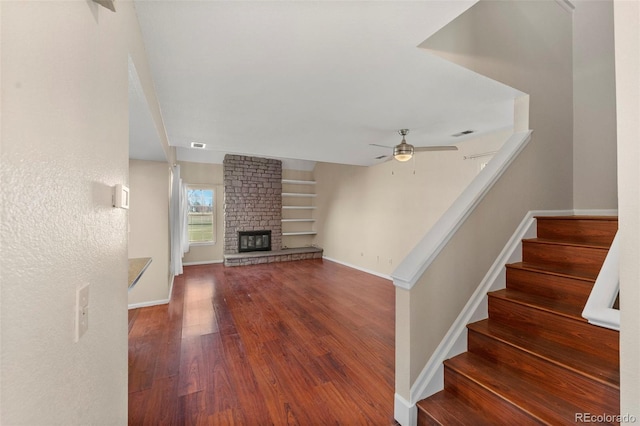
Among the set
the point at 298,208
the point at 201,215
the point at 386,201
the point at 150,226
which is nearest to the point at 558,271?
the point at 386,201

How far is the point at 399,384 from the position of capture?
174 centimetres

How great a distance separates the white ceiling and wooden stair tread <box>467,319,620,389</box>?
1.95 metres

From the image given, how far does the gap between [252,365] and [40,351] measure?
7.08 feet

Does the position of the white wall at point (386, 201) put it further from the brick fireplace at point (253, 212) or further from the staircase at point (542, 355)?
the staircase at point (542, 355)

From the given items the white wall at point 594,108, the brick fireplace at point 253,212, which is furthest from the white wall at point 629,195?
the brick fireplace at point 253,212

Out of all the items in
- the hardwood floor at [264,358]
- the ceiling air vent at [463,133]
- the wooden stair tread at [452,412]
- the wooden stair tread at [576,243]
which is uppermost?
the ceiling air vent at [463,133]

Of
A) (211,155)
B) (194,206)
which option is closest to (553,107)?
(211,155)

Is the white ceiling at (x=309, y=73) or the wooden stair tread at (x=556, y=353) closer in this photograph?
the wooden stair tread at (x=556, y=353)

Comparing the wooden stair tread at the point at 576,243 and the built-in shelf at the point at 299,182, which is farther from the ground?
the built-in shelf at the point at 299,182

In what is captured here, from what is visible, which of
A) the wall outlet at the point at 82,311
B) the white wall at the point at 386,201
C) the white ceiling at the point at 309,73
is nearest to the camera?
the wall outlet at the point at 82,311

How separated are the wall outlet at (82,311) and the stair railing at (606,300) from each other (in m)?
1.55

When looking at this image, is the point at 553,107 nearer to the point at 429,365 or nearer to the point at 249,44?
the point at 429,365

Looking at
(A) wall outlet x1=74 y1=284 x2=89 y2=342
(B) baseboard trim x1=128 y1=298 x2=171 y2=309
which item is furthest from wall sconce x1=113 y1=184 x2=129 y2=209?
(B) baseboard trim x1=128 y1=298 x2=171 y2=309

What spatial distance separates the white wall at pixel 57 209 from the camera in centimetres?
43
